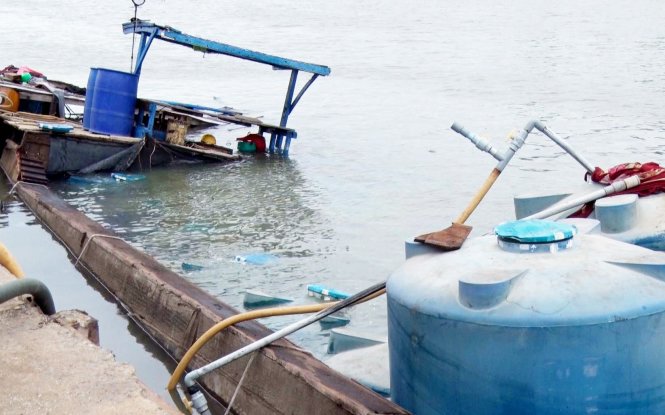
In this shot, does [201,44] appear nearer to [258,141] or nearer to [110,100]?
[110,100]

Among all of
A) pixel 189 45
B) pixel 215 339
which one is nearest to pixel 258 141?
pixel 189 45

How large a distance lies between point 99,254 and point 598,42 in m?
28.7

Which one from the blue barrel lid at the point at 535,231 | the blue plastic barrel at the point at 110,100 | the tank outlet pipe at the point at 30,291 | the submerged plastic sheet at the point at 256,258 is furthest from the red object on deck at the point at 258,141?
the blue barrel lid at the point at 535,231

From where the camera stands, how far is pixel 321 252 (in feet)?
27.4

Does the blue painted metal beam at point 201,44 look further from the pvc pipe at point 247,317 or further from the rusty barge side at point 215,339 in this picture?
the pvc pipe at point 247,317

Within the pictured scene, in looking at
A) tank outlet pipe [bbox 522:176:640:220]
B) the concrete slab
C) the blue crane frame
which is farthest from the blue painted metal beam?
the concrete slab

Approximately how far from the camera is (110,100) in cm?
1187

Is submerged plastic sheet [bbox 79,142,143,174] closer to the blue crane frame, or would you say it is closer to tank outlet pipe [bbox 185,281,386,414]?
the blue crane frame

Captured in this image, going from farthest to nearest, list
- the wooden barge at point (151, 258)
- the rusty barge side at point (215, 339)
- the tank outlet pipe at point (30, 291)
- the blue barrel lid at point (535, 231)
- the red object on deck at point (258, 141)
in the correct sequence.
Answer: the red object on deck at point (258, 141) → the wooden barge at point (151, 258) → the rusty barge side at point (215, 339) → the tank outlet pipe at point (30, 291) → the blue barrel lid at point (535, 231)

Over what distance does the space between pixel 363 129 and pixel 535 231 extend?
1364 cm

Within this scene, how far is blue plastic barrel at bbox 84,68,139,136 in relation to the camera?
11.8 metres

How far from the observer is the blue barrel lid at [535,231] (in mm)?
3354

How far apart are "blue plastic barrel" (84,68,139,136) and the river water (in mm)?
999

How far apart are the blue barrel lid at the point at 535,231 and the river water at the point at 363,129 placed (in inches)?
99.6
